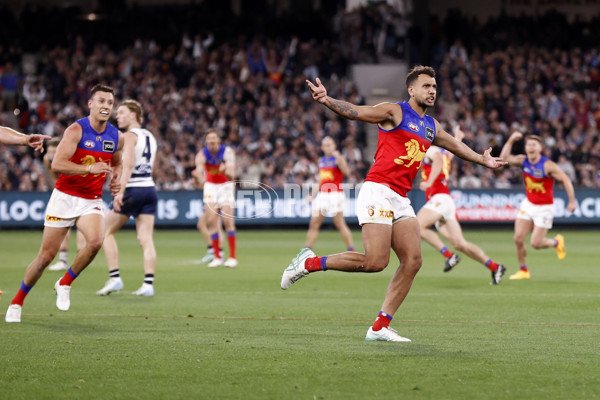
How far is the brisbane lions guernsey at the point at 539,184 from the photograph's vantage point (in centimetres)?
1588

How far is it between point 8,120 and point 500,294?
26817mm

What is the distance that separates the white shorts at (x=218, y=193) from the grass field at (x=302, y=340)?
2422mm

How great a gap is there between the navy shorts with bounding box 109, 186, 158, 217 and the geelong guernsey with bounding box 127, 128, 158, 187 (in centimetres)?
9

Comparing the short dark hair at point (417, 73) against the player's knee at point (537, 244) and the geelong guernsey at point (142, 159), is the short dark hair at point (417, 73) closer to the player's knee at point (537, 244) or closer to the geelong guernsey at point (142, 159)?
the geelong guernsey at point (142, 159)

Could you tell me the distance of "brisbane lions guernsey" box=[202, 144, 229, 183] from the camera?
18.2 metres

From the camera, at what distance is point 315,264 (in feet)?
28.1

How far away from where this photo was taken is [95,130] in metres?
10.2

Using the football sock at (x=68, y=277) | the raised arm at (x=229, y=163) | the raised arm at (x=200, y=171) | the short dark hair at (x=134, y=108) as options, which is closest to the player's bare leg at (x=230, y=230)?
the raised arm at (x=200, y=171)

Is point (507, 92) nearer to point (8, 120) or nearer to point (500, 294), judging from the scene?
point (8, 120)

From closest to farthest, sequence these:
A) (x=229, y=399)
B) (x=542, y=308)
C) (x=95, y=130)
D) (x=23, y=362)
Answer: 1. (x=229, y=399)
2. (x=23, y=362)
3. (x=95, y=130)
4. (x=542, y=308)

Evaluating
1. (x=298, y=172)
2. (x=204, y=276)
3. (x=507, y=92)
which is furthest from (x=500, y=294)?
(x=507, y=92)

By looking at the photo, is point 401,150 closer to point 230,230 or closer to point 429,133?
point 429,133

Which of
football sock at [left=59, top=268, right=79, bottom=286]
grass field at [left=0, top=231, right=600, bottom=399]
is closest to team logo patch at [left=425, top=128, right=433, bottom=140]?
grass field at [left=0, top=231, right=600, bottom=399]

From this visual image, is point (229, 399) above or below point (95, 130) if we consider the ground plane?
below
